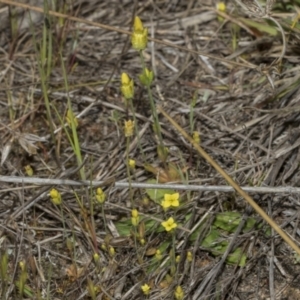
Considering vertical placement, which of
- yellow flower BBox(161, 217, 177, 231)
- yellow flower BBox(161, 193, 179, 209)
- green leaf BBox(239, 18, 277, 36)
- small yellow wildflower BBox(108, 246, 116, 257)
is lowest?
small yellow wildflower BBox(108, 246, 116, 257)

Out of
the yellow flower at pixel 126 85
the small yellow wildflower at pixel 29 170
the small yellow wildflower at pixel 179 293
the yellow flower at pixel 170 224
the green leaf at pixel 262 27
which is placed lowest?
the small yellow wildflower at pixel 179 293

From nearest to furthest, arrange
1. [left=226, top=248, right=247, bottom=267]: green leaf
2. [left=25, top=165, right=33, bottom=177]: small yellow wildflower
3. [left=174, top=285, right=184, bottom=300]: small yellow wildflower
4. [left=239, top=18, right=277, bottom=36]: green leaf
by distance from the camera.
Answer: [left=174, top=285, right=184, bottom=300]: small yellow wildflower, [left=226, top=248, right=247, bottom=267]: green leaf, [left=25, top=165, right=33, bottom=177]: small yellow wildflower, [left=239, top=18, right=277, bottom=36]: green leaf

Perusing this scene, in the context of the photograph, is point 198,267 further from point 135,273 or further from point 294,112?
point 294,112

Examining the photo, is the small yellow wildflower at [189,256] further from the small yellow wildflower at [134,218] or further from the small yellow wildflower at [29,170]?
the small yellow wildflower at [29,170]

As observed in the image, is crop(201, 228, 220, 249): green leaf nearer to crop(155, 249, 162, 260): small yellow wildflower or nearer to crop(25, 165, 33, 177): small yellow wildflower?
crop(155, 249, 162, 260): small yellow wildflower

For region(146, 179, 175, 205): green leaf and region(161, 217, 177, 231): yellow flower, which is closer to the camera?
region(161, 217, 177, 231): yellow flower

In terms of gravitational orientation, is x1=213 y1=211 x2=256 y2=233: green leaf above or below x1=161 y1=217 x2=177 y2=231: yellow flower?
below

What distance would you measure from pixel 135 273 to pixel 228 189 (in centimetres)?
31

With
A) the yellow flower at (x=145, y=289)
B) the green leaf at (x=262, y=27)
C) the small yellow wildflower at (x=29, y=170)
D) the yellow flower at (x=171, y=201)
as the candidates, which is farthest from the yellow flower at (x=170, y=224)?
the green leaf at (x=262, y=27)

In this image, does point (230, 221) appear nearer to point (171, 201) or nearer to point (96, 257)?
point (171, 201)

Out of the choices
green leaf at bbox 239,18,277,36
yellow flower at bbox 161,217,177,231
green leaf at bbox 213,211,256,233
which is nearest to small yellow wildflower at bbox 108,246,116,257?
yellow flower at bbox 161,217,177,231

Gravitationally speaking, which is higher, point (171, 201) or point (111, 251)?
point (171, 201)

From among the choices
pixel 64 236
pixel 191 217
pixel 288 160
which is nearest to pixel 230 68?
pixel 288 160

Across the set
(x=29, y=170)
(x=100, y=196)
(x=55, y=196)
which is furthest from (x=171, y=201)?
(x=29, y=170)
